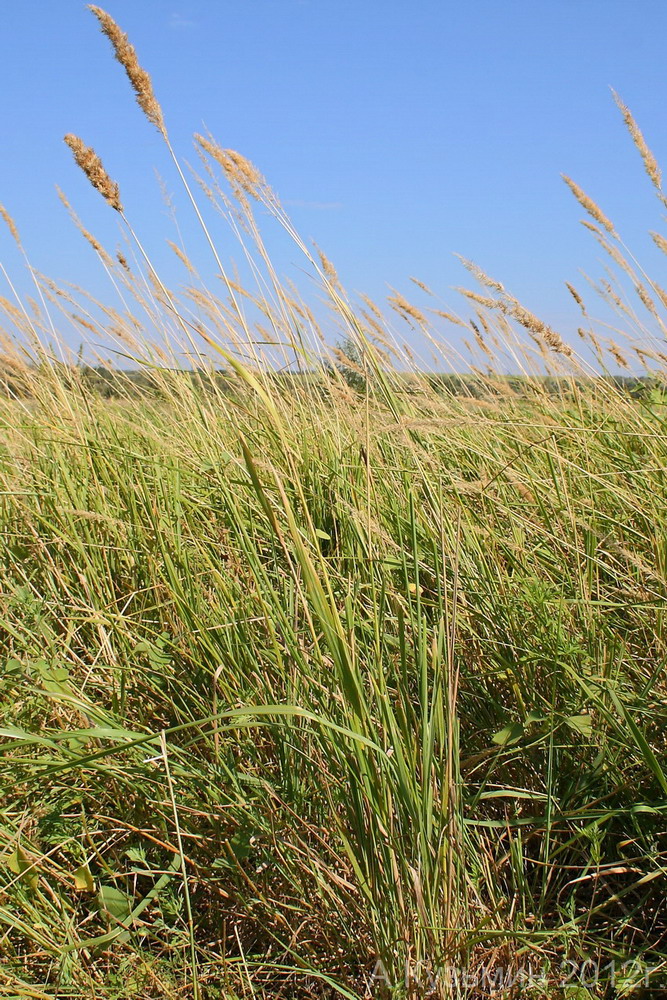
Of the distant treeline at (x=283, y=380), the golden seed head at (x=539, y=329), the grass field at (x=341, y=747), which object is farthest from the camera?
the distant treeline at (x=283, y=380)

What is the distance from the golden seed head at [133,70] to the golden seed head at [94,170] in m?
0.16

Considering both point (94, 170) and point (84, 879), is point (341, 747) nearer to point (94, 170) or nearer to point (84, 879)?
point (84, 879)

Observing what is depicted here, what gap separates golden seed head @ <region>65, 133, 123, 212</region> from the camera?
1.71 metres

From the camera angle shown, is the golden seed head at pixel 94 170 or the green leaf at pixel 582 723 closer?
the green leaf at pixel 582 723

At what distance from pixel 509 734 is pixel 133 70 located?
1634 millimetres

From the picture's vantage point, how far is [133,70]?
170cm

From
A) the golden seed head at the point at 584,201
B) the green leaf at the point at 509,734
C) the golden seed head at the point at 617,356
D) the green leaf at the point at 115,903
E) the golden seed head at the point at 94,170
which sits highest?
the golden seed head at the point at 94,170

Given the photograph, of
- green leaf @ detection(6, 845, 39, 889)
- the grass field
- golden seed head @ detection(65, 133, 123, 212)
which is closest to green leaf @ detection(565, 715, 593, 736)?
the grass field

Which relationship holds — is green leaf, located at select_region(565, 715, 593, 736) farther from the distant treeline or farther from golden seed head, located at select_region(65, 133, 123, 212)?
golden seed head, located at select_region(65, 133, 123, 212)

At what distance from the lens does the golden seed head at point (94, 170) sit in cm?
171

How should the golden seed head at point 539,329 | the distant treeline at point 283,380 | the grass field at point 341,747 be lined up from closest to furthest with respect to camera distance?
the grass field at point 341,747 < the golden seed head at point 539,329 < the distant treeline at point 283,380

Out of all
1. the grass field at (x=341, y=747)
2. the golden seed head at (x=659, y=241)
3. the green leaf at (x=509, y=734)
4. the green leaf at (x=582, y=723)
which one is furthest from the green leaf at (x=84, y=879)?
the golden seed head at (x=659, y=241)

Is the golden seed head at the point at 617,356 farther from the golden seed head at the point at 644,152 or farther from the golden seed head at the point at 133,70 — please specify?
the golden seed head at the point at 133,70

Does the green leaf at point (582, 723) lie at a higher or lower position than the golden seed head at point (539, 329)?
lower
